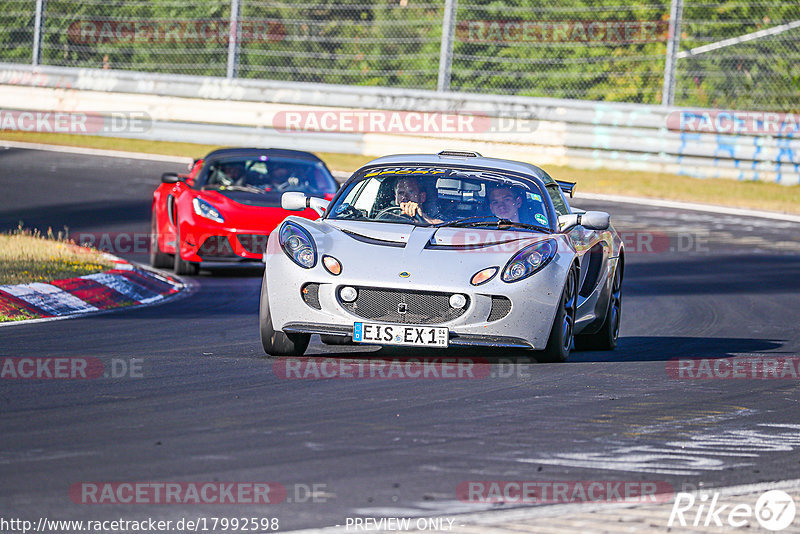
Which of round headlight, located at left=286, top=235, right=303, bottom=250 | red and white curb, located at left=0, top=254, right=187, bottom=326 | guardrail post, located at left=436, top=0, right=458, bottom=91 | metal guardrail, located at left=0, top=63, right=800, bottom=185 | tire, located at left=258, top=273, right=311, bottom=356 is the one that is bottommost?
red and white curb, located at left=0, top=254, right=187, bottom=326

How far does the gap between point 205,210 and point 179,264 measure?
63 centimetres

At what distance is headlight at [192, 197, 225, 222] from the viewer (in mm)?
13938

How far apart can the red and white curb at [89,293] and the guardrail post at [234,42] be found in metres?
12.8

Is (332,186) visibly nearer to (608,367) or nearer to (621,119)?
(608,367)

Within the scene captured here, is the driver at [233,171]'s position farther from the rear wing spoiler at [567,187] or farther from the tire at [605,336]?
the tire at [605,336]

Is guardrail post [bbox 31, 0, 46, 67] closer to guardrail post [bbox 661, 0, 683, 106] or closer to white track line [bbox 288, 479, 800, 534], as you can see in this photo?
guardrail post [bbox 661, 0, 683, 106]

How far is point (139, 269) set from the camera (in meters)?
13.3

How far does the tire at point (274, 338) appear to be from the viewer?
8430mm

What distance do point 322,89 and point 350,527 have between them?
21858 mm

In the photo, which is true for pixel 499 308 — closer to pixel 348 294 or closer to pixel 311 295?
pixel 348 294

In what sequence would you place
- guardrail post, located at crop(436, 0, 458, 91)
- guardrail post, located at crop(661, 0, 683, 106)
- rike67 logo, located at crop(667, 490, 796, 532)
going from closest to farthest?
rike67 logo, located at crop(667, 490, 796, 532)
guardrail post, located at crop(661, 0, 683, 106)
guardrail post, located at crop(436, 0, 458, 91)

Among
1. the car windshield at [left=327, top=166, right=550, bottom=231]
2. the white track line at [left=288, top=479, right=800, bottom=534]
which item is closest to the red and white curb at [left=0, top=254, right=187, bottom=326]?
the car windshield at [left=327, top=166, right=550, bottom=231]

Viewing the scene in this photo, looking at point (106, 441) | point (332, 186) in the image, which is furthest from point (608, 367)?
point (332, 186)

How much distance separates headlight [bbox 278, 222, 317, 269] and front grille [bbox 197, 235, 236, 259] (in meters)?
5.27
